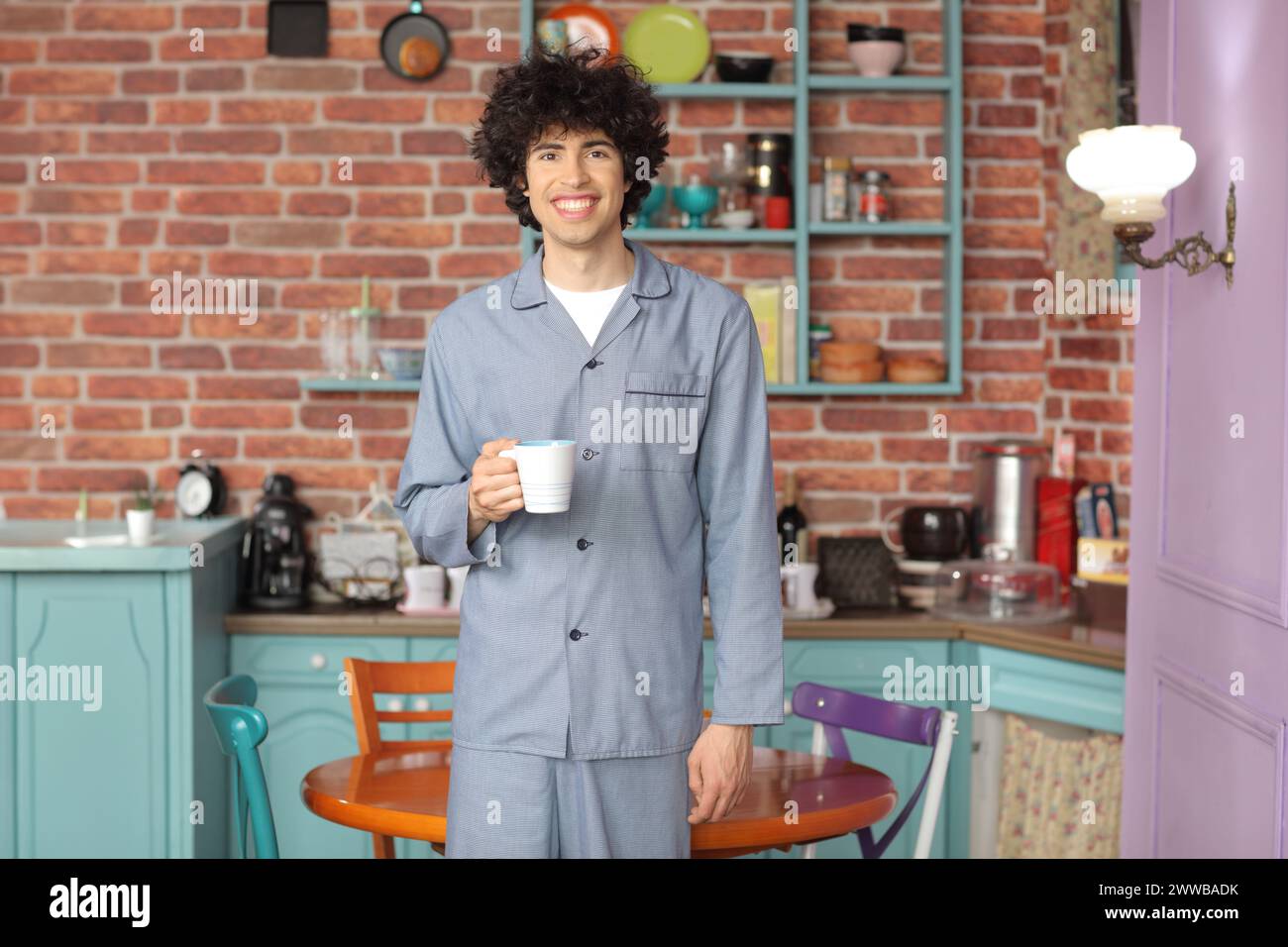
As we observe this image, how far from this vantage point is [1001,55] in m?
3.80

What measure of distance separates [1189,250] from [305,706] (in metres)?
2.23

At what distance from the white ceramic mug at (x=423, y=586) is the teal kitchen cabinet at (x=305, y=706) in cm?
11

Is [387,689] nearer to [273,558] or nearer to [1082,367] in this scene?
[273,558]

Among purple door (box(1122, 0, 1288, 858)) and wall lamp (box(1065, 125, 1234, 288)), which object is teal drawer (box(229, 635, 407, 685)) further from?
wall lamp (box(1065, 125, 1234, 288))

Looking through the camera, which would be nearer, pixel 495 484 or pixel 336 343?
pixel 495 484

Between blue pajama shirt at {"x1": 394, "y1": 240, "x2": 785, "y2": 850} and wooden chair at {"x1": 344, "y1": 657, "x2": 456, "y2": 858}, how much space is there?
2.42 ft

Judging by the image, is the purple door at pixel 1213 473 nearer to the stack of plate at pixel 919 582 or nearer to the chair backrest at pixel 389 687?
the stack of plate at pixel 919 582

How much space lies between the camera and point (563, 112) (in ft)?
6.04

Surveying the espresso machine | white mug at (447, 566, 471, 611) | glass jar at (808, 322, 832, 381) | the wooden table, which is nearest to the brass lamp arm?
the wooden table

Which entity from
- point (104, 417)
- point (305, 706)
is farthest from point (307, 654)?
point (104, 417)

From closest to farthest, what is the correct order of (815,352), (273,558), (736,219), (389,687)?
(389,687), (273,558), (736,219), (815,352)
